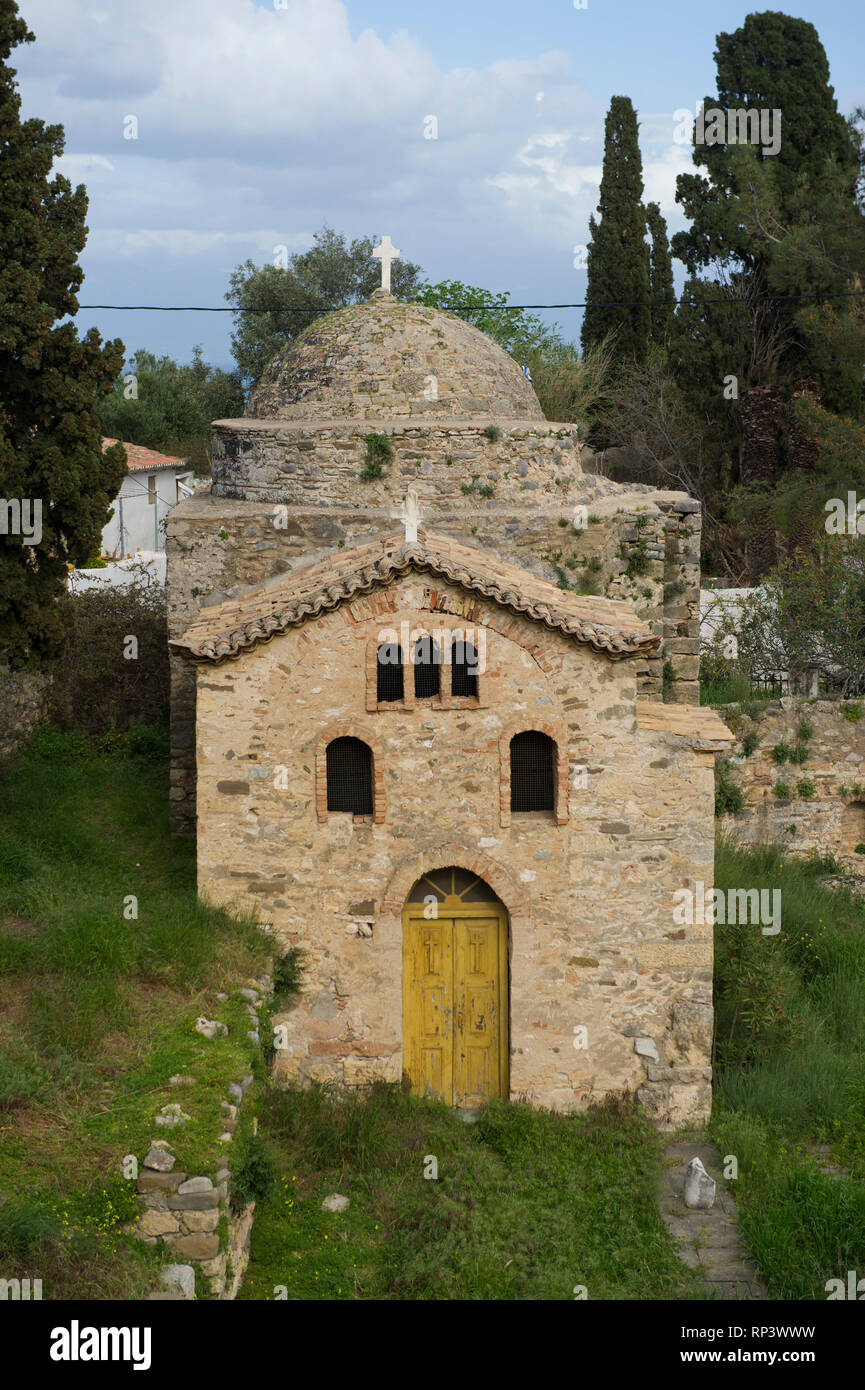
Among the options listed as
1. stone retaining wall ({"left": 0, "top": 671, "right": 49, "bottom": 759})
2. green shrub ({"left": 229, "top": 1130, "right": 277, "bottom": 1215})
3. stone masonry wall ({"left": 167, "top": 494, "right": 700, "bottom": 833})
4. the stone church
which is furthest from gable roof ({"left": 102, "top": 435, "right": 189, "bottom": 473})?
green shrub ({"left": 229, "top": 1130, "right": 277, "bottom": 1215})

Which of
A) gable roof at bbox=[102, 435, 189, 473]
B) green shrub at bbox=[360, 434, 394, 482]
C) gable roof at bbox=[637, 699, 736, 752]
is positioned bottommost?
gable roof at bbox=[637, 699, 736, 752]

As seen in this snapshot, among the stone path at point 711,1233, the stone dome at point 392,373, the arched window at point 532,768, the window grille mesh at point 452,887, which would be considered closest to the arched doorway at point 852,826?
the stone dome at point 392,373

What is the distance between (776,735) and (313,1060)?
390 inches

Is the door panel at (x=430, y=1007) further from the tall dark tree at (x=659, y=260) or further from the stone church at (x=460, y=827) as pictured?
the tall dark tree at (x=659, y=260)

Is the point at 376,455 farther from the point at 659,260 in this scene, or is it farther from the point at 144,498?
the point at 659,260

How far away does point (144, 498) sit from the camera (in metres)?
35.8

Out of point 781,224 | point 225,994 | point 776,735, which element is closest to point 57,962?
point 225,994

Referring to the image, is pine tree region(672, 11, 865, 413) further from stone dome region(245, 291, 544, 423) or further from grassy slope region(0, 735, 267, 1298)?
grassy slope region(0, 735, 267, 1298)

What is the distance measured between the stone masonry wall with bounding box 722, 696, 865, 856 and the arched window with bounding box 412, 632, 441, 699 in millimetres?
8558

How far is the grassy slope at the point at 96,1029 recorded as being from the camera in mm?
8383

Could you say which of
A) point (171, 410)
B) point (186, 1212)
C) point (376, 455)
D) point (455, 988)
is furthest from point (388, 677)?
point (171, 410)

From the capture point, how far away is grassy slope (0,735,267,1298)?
8.38 metres

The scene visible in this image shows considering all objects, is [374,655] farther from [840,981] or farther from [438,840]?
[840,981]

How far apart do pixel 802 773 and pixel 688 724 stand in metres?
7.52
